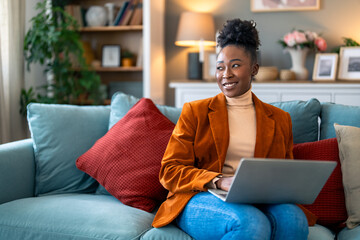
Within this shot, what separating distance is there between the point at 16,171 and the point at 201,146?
2.91 feet

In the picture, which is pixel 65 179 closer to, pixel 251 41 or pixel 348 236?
pixel 251 41

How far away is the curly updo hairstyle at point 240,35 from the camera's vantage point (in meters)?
1.58

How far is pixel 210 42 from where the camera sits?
3926 millimetres

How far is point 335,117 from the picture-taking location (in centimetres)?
194

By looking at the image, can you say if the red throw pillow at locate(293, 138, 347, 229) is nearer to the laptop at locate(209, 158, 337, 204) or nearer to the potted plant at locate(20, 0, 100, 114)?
the laptop at locate(209, 158, 337, 204)

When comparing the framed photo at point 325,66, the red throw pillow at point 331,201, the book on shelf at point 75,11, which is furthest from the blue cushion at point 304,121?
the book on shelf at point 75,11

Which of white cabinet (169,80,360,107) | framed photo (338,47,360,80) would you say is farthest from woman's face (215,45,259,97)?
framed photo (338,47,360,80)

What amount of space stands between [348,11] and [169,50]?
1688 millimetres

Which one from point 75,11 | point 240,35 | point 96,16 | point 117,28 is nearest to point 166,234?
point 240,35

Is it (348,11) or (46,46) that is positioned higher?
(348,11)

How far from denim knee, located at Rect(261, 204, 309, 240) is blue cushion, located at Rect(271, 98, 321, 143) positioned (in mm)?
687

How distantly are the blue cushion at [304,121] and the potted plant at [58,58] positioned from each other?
2099 mm

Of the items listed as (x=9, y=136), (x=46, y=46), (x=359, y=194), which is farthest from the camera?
(x=46, y=46)

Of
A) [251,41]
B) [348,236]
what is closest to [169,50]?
[251,41]
